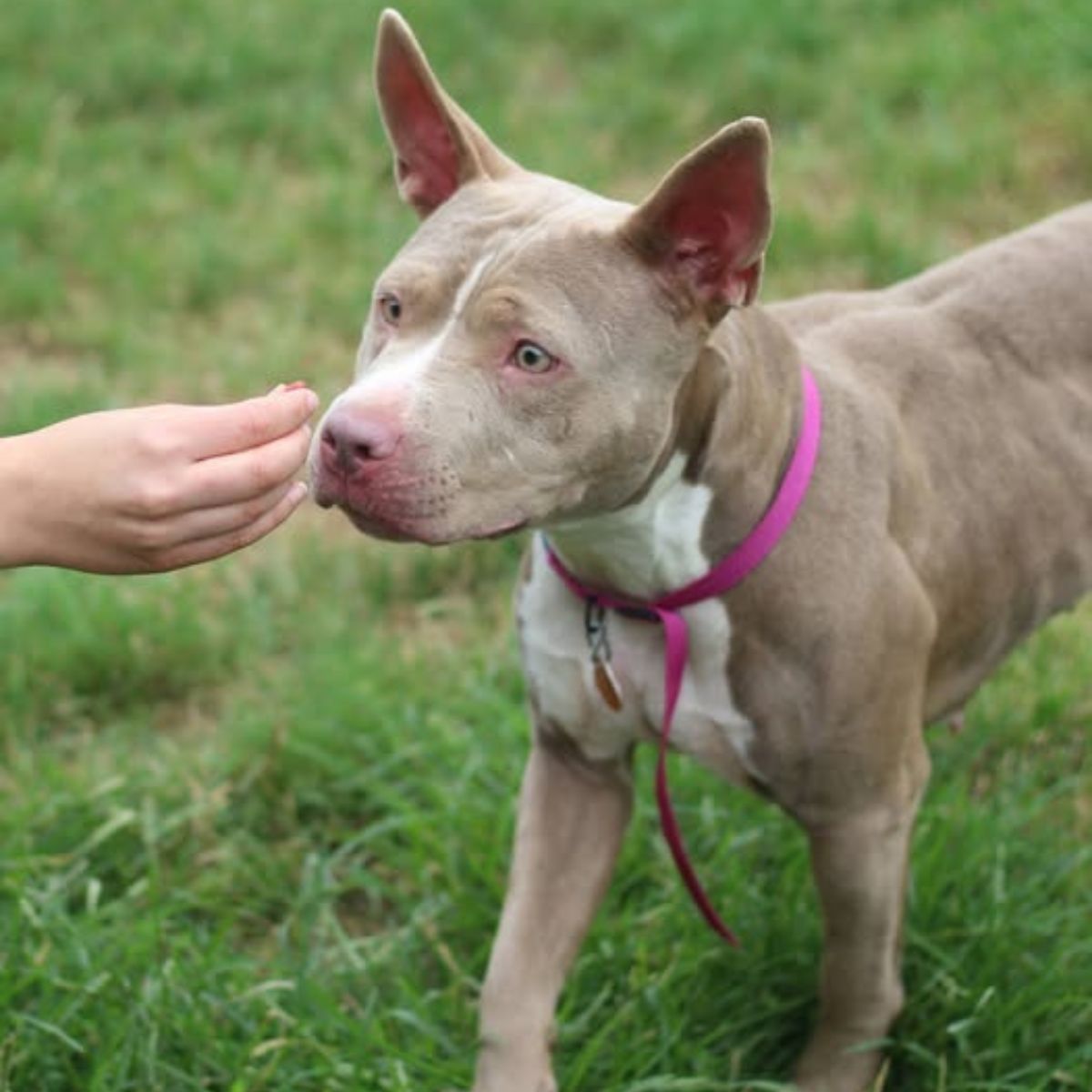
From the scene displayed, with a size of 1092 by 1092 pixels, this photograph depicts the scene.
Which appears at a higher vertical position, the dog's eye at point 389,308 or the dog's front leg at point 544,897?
the dog's eye at point 389,308

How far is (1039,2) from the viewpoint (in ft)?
20.9

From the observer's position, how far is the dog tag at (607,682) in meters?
2.98

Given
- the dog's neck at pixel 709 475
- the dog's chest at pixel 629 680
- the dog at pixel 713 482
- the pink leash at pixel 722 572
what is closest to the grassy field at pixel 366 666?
the dog at pixel 713 482

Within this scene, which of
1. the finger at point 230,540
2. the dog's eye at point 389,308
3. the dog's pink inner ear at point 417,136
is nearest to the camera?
the finger at point 230,540

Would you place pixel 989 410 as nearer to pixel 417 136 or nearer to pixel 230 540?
pixel 417 136

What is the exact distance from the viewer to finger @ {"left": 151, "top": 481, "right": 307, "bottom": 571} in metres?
2.55

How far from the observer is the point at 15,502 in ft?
8.20

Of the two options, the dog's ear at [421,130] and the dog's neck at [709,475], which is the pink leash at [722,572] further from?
the dog's ear at [421,130]

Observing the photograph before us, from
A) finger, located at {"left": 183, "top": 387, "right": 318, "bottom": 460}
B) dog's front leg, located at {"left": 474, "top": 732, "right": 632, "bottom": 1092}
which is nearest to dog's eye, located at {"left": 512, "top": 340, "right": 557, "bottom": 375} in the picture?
finger, located at {"left": 183, "top": 387, "right": 318, "bottom": 460}

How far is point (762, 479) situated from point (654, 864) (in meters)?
0.95

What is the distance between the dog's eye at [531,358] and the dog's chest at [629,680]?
0.48m

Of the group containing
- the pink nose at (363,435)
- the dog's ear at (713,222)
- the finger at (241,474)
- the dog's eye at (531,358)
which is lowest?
the finger at (241,474)

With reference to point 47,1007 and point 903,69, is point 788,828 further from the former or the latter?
point 903,69

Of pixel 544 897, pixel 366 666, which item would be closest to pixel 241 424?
pixel 544 897
